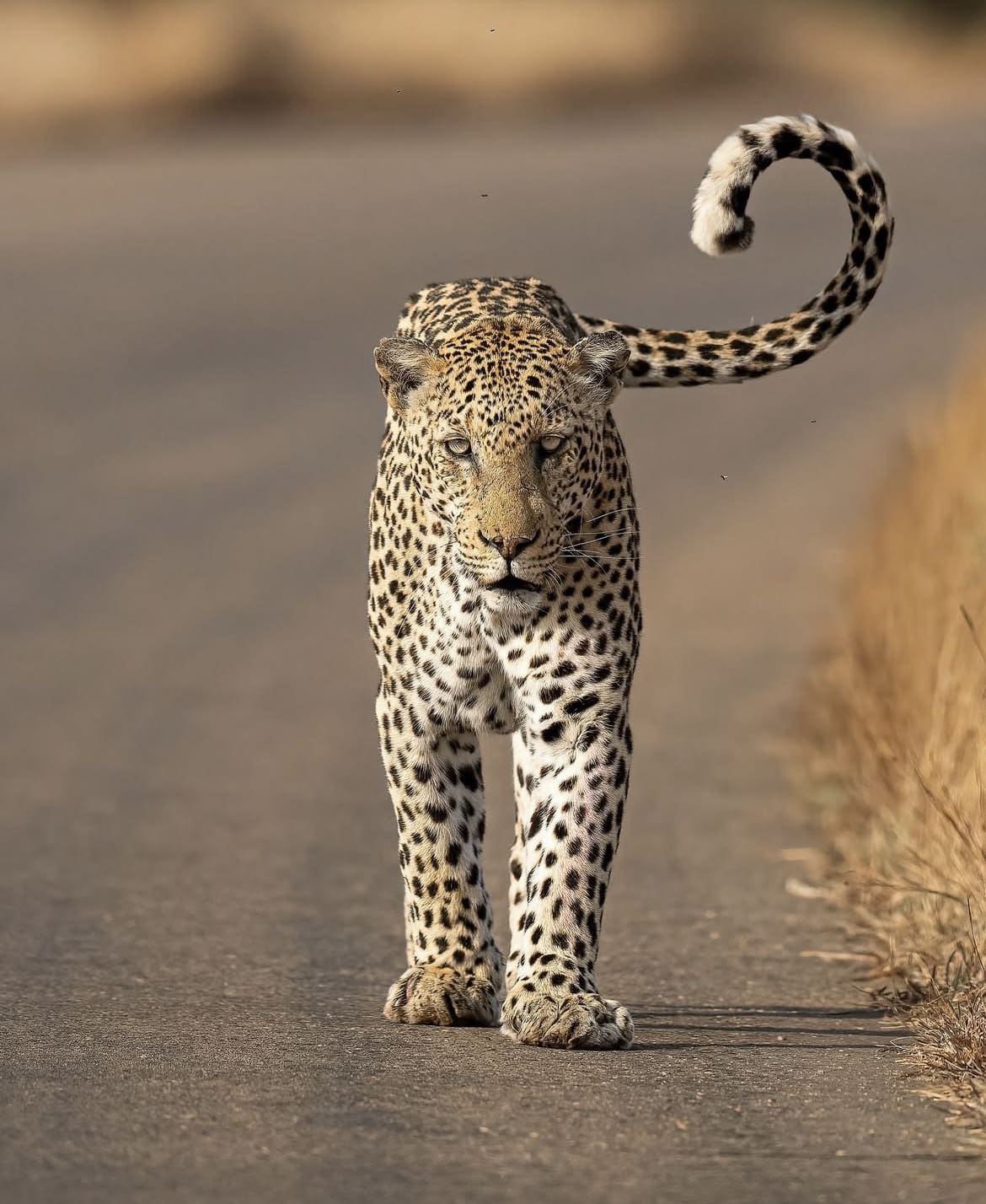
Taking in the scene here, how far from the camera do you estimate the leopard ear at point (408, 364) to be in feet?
23.9

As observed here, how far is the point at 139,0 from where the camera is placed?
158ft

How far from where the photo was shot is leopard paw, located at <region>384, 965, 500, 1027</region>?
7309mm

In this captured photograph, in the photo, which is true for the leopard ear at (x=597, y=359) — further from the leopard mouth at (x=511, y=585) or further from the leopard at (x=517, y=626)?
the leopard mouth at (x=511, y=585)

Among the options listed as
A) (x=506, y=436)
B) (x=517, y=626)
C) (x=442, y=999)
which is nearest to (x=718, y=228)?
(x=506, y=436)

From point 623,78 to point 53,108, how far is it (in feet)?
44.9

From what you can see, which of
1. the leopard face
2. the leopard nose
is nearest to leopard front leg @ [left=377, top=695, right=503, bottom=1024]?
the leopard face

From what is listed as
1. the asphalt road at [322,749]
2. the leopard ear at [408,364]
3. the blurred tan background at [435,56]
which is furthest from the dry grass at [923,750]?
the blurred tan background at [435,56]

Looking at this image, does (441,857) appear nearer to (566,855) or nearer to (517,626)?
(566,855)

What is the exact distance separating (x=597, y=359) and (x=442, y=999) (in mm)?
1582

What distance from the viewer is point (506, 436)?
702 cm

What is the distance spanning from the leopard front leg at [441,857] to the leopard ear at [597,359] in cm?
94

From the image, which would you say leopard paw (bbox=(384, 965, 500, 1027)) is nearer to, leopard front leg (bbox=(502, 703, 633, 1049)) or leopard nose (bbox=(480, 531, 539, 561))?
leopard front leg (bbox=(502, 703, 633, 1049))

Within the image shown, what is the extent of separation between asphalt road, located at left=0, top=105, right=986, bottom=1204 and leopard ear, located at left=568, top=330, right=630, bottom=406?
1.57 meters

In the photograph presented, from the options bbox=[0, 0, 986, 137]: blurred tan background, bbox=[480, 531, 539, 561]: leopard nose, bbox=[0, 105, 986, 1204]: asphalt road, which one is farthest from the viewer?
Result: bbox=[0, 0, 986, 137]: blurred tan background
